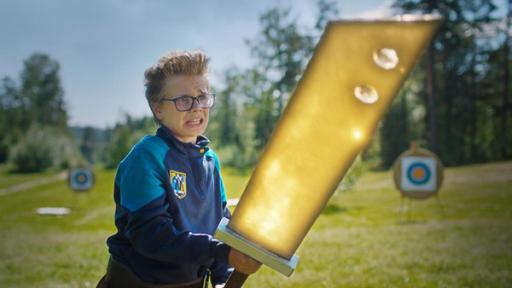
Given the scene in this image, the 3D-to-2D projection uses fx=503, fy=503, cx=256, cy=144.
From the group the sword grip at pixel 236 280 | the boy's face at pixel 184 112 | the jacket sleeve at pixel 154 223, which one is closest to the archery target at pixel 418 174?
the boy's face at pixel 184 112

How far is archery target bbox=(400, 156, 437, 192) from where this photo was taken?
10625mm

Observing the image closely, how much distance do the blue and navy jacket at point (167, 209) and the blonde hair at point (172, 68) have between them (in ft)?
0.56

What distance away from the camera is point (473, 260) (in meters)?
5.95

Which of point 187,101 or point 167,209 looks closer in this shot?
point 167,209

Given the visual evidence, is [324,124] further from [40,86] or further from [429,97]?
[40,86]

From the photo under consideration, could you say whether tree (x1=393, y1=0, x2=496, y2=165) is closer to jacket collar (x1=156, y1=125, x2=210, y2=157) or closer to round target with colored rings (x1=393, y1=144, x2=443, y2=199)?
round target with colored rings (x1=393, y1=144, x2=443, y2=199)

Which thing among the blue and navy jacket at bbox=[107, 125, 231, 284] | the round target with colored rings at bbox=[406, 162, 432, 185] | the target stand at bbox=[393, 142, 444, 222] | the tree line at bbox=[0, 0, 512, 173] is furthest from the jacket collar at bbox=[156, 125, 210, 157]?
the tree line at bbox=[0, 0, 512, 173]

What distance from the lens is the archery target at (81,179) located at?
664 inches

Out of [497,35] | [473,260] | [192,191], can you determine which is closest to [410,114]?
[497,35]

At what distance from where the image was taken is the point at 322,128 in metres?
1.22

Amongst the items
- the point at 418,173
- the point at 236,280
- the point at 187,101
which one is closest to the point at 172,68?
the point at 187,101

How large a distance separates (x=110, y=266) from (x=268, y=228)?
0.97m

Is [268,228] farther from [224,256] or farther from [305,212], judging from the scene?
[224,256]

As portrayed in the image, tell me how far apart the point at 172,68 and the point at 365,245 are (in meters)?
5.84
